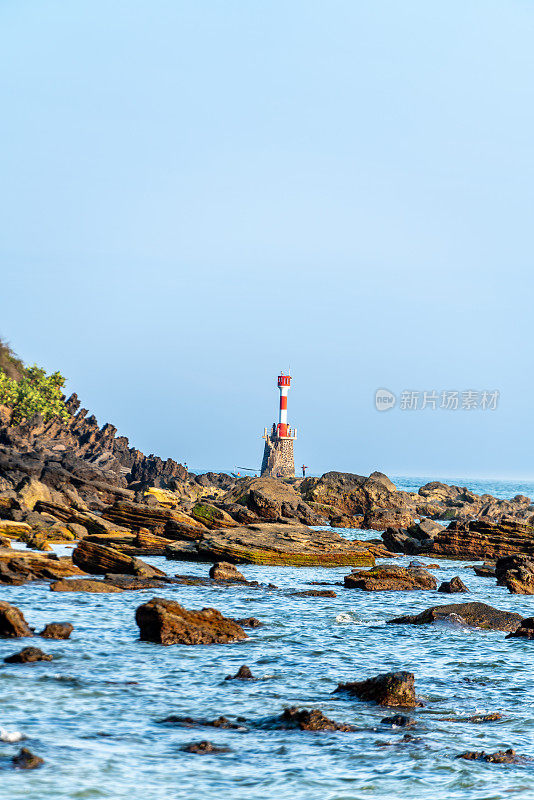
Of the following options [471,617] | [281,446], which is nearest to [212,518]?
[471,617]

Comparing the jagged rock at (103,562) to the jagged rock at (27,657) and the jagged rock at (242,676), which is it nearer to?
the jagged rock at (27,657)

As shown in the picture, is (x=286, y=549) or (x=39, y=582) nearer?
(x=39, y=582)

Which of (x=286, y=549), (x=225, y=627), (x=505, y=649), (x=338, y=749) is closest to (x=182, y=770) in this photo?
(x=338, y=749)

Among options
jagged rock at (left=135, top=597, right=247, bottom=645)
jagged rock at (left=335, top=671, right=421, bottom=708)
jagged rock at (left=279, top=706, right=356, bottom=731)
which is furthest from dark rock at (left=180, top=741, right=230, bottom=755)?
jagged rock at (left=135, top=597, right=247, bottom=645)

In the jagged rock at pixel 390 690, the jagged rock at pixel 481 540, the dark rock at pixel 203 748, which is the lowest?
the dark rock at pixel 203 748

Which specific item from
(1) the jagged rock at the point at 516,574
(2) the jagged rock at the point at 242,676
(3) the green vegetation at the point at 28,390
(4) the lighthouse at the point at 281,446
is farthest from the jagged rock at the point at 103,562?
(4) the lighthouse at the point at 281,446

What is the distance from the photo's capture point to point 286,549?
40.2m

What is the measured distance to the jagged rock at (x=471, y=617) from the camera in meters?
24.8

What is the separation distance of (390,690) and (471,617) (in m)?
10.3

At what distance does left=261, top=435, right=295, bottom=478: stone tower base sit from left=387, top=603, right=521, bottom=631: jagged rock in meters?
106

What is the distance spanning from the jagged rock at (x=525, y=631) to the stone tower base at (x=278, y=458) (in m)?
108

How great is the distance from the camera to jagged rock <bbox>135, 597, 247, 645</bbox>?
1983cm

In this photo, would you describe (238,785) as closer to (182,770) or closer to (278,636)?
(182,770)

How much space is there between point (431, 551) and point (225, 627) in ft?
98.2
